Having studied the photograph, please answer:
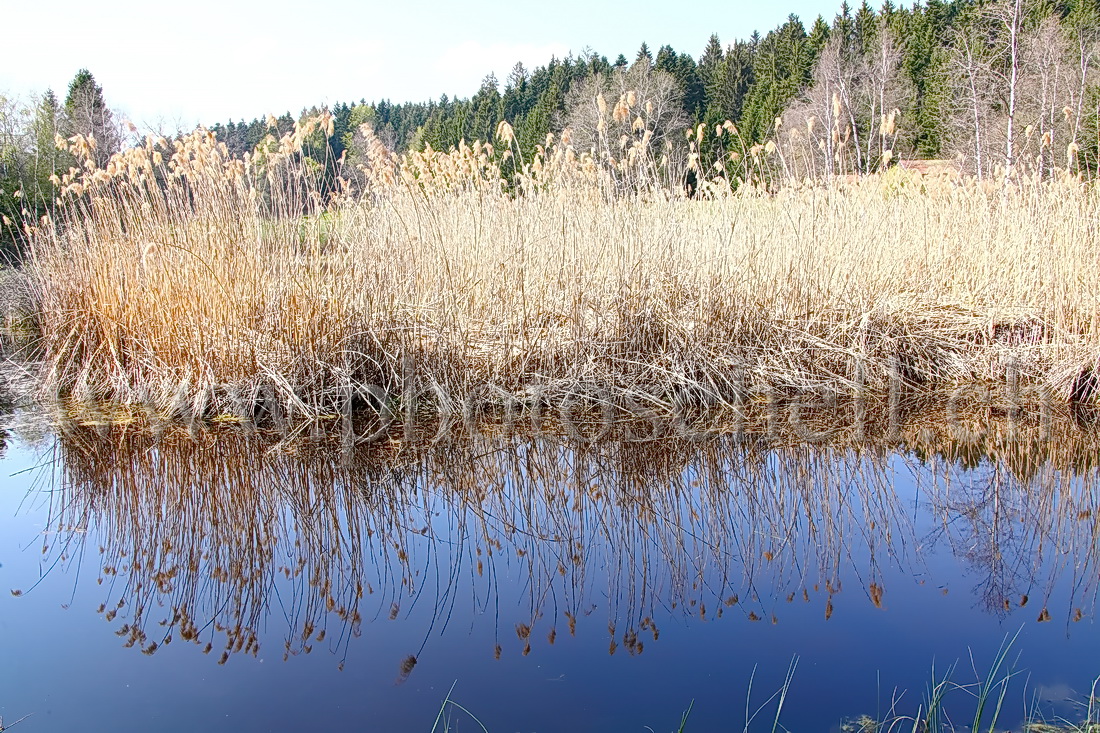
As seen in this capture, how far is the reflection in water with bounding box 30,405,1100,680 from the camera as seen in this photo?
7.38 ft

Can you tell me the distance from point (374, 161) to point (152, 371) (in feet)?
4.95

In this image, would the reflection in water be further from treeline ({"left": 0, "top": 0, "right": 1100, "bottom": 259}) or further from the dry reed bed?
treeline ({"left": 0, "top": 0, "right": 1100, "bottom": 259})

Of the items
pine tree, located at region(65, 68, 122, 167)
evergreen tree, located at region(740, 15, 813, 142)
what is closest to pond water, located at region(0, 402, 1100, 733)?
pine tree, located at region(65, 68, 122, 167)

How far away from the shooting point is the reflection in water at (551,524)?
2.25m

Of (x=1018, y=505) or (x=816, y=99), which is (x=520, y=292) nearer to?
(x=1018, y=505)

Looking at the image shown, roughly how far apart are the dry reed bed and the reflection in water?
0.51 m

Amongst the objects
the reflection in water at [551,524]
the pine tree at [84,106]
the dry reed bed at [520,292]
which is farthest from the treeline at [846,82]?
the reflection in water at [551,524]

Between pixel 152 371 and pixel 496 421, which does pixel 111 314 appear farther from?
pixel 496 421

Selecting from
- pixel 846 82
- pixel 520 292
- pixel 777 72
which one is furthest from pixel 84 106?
pixel 777 72

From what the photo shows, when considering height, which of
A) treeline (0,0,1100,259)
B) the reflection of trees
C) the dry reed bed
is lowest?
the reflection of trees

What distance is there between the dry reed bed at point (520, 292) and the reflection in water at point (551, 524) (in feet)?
1.67

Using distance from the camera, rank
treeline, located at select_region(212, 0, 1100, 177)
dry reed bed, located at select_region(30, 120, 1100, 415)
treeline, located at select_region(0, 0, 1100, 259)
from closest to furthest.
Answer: dry reed bed, located at select_region(30, 120, 1100, 415) → treeline, located at select_region(0, 0, 1100, 259) → treeline, located at select_region(212, 0, 1100, 177)

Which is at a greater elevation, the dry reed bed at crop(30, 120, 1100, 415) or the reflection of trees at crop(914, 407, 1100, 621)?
the dry reed bed at crop(30, 120, 1100, 415)

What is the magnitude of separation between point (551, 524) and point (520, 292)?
71.1 inches
